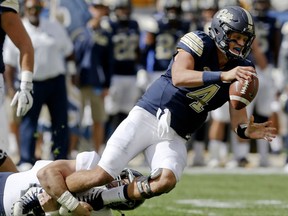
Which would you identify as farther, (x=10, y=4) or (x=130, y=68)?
(x=130, y=68)

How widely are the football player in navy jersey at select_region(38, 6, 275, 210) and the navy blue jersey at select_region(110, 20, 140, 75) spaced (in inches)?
226

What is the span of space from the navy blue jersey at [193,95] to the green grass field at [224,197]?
1.24 meters

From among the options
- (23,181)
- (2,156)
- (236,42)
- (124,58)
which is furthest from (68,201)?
(124,58)

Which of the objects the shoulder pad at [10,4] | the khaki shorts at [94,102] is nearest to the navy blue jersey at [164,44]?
the khaki shorts at [94,102]

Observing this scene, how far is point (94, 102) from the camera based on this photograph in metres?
11.9

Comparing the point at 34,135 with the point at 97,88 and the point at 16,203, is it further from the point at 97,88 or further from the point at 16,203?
the point at 16,203

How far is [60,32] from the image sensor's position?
10367 millimetres

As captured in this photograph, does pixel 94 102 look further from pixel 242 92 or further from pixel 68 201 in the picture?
pixel 242 92

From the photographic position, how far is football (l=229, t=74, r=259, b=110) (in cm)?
584

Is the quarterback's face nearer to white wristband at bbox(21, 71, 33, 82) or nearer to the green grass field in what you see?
white wristband at bbox(21, 71, 33, 82)

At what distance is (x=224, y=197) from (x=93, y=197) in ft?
8.96

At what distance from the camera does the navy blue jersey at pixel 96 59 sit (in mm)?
11758

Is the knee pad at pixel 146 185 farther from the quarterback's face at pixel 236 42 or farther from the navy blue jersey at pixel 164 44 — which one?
the navy blue jersey at pixel 164 44

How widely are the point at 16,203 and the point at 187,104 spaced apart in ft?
4.02
